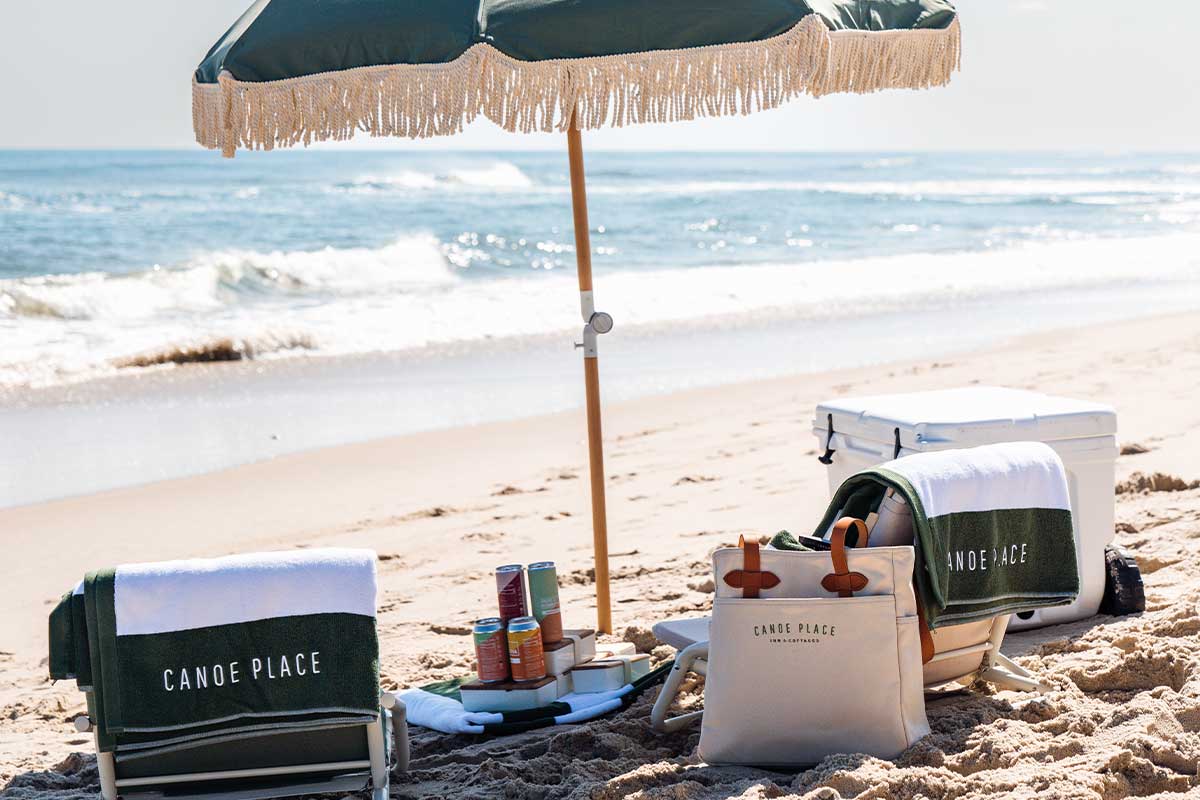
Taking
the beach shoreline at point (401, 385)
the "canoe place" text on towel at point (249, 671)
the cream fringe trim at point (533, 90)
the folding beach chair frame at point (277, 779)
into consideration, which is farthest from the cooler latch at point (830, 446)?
the beach shoreline at point (401, 385)

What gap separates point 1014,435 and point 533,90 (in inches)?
68.2

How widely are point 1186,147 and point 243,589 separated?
97.8 meters

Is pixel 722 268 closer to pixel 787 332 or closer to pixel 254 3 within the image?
pixel 787 332

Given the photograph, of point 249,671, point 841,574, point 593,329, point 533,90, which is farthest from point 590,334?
point 249,671

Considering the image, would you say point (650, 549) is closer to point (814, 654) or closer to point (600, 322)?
point (600, 322)

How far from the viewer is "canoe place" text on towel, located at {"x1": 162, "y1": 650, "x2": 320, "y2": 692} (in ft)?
8.84

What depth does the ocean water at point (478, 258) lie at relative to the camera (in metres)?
12.2

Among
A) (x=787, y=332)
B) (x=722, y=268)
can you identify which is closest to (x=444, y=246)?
(x=722, y=268)

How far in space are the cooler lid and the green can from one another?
1.10 metres

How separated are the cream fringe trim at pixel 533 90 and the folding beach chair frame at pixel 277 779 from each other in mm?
1404

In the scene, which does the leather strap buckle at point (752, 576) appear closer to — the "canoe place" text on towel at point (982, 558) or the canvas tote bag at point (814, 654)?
the canvas tote bag at point (814, 654)

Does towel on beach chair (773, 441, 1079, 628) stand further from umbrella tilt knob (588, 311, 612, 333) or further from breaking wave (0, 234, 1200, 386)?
breaking wave (0, 234, 1200, 386)

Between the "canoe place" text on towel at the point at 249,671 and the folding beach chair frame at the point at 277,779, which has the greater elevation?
the "canoe place" text on towel at the point at 249,671

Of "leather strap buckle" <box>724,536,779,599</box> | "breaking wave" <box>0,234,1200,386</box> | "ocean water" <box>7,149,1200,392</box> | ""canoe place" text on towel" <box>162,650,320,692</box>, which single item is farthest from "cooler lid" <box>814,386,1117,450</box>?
"breaking wave" <box>0,234,1200,386</box>
